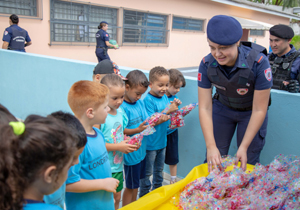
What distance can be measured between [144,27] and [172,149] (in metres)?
9.36

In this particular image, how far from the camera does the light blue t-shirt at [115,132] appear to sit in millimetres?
2145

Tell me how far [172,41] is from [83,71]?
9697 millimetres

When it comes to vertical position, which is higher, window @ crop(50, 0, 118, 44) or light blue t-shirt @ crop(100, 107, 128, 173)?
window @ crop(50, 0, 118, 44)

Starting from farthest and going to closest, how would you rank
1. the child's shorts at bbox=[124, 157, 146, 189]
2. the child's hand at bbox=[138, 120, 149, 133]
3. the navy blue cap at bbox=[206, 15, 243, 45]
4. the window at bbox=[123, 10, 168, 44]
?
the window at bbox=[123, 10, 168, 44] → the child's shorts at bbox=[124, 157, 146, 189] → the child's hand at bbox=[138, 120, 149, 133] → the navy blue cap at bbox=[206, 15, 243, 45]

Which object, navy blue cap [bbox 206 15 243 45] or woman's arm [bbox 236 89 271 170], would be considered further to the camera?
woman's arm [bbox 236 89 271 170]

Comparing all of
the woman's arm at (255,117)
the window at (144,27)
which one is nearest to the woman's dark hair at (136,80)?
the woman's arm at (255,117)

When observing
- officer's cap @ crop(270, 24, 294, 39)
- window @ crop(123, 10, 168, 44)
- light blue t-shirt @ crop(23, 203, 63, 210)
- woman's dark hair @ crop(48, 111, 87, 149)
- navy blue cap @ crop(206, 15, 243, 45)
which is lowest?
light blue t-shirt @ crop(23, 203, 63, 210)

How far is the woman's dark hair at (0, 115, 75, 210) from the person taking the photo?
3.06ft

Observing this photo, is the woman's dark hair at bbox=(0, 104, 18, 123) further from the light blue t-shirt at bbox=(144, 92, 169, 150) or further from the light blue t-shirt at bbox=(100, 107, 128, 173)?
the light blue t-shirt at bbox=(144, 92, 169, 150)

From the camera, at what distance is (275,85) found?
123 inches

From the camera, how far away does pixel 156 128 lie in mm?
2754

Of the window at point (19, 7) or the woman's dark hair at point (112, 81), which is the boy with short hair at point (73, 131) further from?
the window at point (19, 7)

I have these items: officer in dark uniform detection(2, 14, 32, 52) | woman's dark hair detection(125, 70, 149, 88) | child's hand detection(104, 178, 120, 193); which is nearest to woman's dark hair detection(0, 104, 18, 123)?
child's hand detection(104, 178, 120, 193)

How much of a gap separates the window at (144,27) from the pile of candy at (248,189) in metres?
9.62
